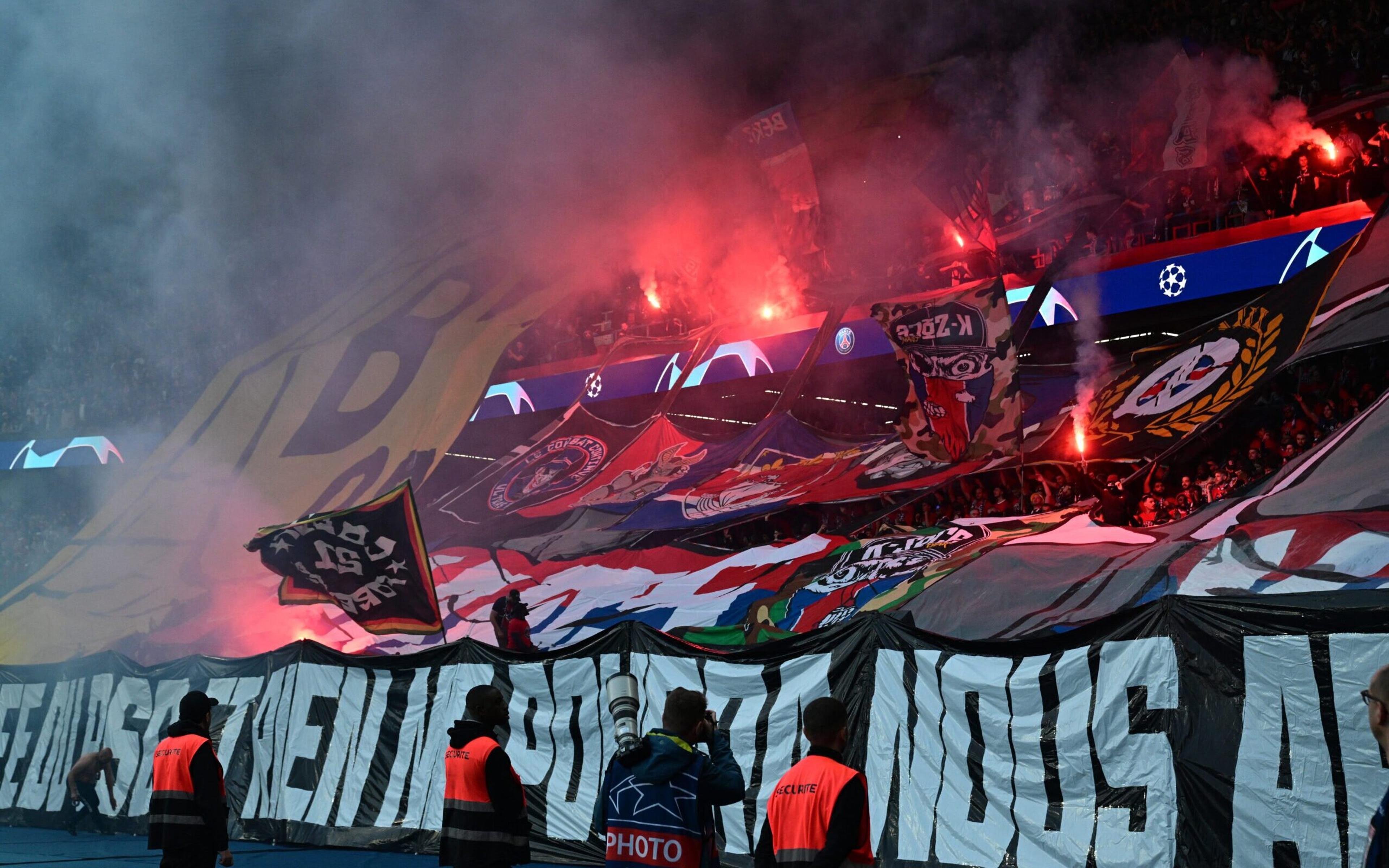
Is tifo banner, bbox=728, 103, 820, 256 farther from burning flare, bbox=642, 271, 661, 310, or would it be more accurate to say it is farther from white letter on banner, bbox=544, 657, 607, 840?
white letter on banner, bbox=544, 657, 607, 840

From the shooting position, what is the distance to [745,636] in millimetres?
9148

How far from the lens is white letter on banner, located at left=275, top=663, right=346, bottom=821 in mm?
7445

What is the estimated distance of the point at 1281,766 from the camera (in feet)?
13.5

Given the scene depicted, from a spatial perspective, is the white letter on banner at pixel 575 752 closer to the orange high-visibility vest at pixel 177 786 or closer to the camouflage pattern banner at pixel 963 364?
the orange high-visibility vest at pixel 177 786

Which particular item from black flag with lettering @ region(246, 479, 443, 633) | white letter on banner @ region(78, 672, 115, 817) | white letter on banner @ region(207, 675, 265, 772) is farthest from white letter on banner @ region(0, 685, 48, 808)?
black flag with lettering @ region(246, 479, 443, 633)

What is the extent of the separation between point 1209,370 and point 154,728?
8549 mm

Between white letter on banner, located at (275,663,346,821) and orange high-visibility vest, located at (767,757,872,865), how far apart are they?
5.16 m

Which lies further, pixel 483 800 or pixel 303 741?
Result: pixel 303 741

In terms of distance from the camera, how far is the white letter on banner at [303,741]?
745cm

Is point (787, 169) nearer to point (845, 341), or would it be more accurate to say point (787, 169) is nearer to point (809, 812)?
point (845, 341)

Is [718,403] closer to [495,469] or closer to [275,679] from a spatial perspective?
[495,469]

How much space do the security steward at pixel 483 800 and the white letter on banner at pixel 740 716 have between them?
1959 mm

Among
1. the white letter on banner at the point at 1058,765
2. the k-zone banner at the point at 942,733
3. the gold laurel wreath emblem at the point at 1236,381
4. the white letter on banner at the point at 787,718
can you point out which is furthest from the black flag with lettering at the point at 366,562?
the gold laurel wreath emblem at the point at 1236,381

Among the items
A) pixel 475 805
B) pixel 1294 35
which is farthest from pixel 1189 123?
pixel 475 805
